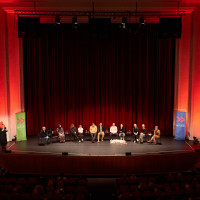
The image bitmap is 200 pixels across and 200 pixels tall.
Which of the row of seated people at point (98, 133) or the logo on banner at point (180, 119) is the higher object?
the logo on banner at point (180, 119)

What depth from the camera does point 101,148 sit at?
980 centimetres

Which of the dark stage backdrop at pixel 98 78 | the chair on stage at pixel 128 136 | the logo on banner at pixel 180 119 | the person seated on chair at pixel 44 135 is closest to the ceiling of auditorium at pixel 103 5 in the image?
the dark stage backdrop at pixel 98 78

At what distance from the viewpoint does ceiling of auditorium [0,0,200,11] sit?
1059 cm

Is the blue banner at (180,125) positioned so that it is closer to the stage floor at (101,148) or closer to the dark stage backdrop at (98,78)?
the stage floor at (101,148)

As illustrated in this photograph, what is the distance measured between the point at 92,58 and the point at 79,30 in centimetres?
148

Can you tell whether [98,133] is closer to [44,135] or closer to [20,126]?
[44,135]

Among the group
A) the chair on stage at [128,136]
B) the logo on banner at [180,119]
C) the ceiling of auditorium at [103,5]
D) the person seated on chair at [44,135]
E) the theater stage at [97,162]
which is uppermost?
A: the ceiling of auditorium at [103,5]

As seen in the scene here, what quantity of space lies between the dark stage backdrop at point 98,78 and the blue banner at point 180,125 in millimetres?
938

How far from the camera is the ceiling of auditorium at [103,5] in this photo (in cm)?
1059

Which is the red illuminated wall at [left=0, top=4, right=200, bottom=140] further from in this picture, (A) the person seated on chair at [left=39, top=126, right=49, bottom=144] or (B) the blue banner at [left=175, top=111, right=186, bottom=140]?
(A) the person seated on chair at [left=39, top=126, right=49, bottom=144]

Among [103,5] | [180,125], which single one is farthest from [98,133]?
[103,5]

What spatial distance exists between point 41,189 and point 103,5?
809 cm

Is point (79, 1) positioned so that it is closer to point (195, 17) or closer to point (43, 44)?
point (43, 44)

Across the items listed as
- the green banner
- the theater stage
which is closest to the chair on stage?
the theater stage
